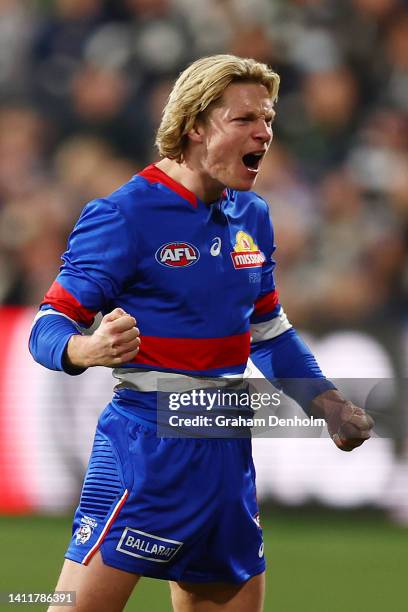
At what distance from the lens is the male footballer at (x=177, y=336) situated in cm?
282

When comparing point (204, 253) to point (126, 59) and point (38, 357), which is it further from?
point (126, 59)

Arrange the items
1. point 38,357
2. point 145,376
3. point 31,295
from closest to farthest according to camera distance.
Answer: point 38,357 → point 145,376 → point 31,295

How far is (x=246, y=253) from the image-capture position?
3053mm

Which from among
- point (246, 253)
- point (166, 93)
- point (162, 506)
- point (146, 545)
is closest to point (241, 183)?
point (246, 253)

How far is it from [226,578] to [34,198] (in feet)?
16.6

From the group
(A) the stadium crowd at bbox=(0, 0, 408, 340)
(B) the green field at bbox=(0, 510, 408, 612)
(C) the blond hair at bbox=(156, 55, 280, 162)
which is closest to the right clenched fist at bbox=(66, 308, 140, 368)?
(C) the blond hair at bbox=(156, 55, 280, 162)

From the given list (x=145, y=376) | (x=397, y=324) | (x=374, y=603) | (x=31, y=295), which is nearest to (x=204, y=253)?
(x=145, y=376)

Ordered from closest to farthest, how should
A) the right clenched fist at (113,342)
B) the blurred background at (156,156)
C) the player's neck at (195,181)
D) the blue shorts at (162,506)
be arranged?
1. the right clenched fist at (113,342)
2. the blue shorts at (162,506)
3. the player's neck at (195,181)
4. the blurred background at (156,156)

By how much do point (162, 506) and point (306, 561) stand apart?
3109mm

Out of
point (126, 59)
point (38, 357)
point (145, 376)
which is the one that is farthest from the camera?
point (126, 59)

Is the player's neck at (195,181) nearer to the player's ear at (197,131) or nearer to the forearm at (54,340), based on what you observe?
the player's ear at (197,131)

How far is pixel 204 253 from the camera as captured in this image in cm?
292

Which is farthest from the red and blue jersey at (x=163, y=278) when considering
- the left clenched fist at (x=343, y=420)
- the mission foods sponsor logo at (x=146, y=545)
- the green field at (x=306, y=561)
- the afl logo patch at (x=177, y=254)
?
the green field at (x=306, y=561)

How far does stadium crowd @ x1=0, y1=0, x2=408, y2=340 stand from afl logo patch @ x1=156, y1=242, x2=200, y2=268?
4.47 metres
